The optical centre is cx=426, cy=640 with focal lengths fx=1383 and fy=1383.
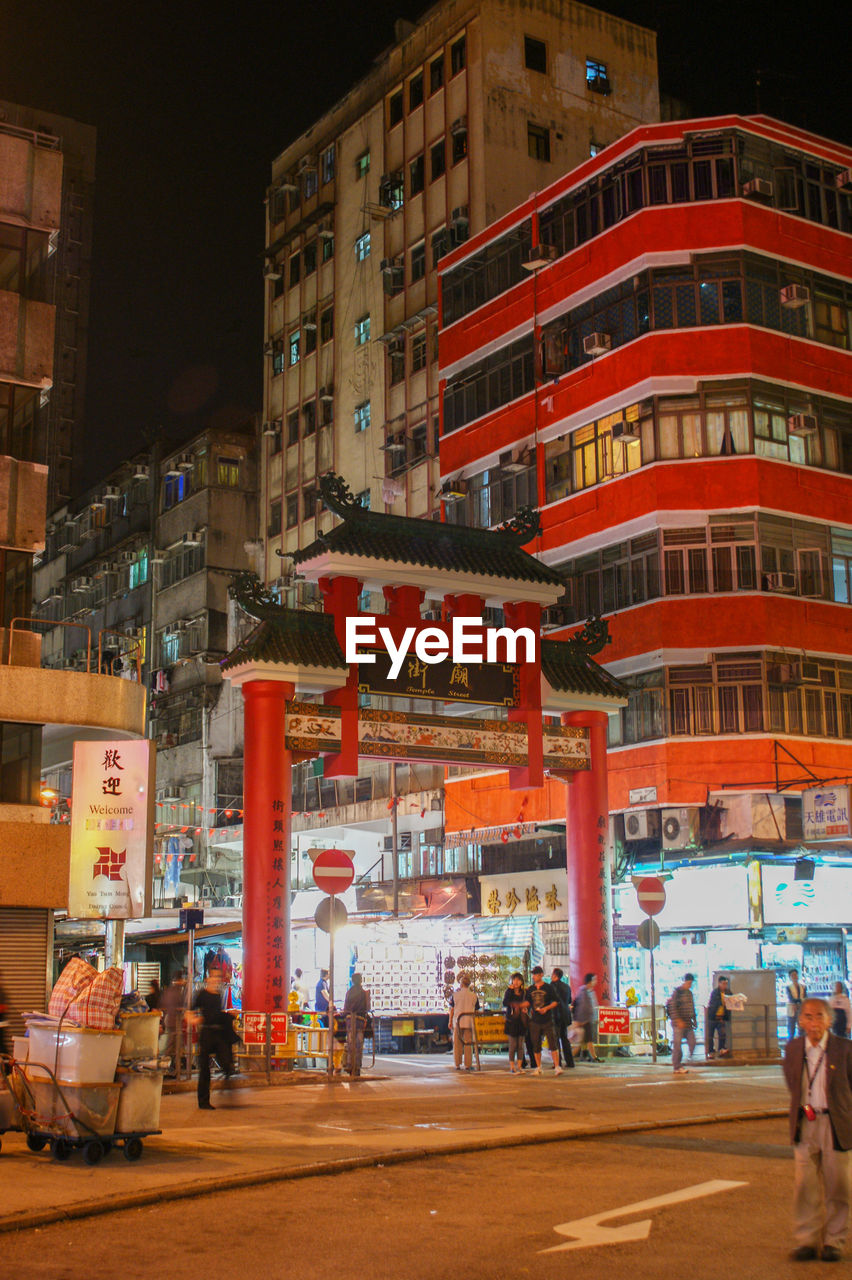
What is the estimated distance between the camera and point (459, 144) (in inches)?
1699

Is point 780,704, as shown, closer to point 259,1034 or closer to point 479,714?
point 479,714

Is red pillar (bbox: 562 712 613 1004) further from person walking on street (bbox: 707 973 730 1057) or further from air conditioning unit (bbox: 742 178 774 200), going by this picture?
air conditioning unit (bbox: 742 178 774 200)

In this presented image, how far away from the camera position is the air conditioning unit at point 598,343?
3316 cm

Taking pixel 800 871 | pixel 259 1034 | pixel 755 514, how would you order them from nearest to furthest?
pixel 259 1034 → pixel 800 871 → pixel 755 514

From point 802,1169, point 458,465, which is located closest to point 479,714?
point 458,465

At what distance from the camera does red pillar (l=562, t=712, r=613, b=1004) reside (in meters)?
26.9

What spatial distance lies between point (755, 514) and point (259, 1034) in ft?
52.7

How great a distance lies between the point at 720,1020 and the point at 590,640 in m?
8.08

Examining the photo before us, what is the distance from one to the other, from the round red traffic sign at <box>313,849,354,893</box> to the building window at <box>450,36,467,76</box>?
31223 mm

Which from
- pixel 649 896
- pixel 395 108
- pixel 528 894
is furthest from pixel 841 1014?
pixel 395 108

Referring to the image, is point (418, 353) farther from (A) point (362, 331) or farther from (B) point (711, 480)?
(B) point (711, 480)

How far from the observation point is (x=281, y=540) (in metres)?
51.4

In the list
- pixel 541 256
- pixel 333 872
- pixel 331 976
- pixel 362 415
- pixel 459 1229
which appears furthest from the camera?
pixel 362 415

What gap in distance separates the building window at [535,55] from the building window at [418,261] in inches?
251
